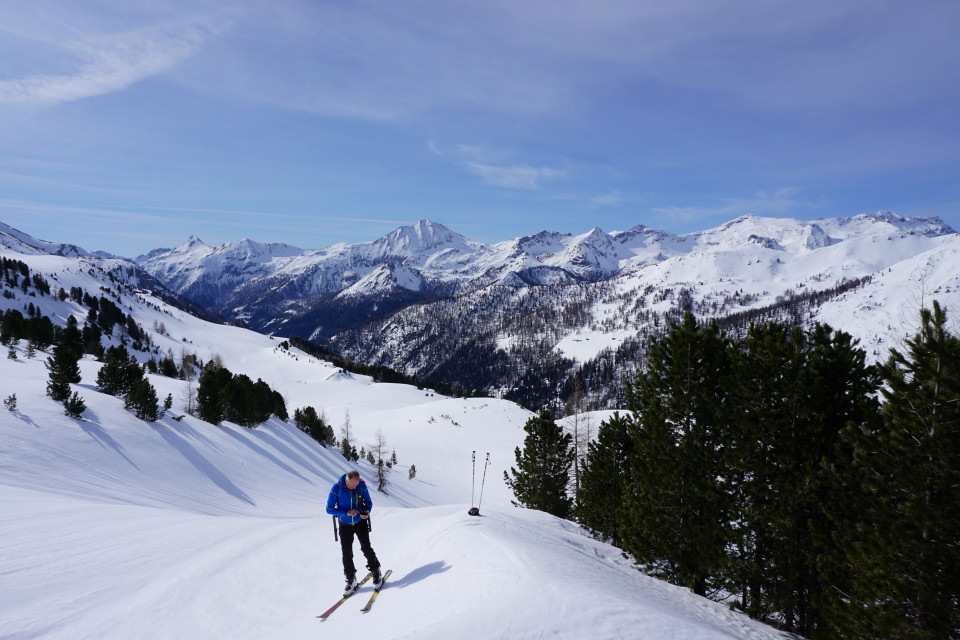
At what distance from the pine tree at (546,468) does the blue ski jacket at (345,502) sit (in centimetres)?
2128

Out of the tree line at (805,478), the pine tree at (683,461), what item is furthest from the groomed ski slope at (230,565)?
the tree line at (805,478)

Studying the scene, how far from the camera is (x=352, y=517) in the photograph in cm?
942

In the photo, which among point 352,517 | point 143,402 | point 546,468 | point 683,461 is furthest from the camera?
point 546,468

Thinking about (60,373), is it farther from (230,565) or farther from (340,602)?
(340,602)

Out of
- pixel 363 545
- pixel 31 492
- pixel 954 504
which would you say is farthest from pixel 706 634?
pixel 31 492

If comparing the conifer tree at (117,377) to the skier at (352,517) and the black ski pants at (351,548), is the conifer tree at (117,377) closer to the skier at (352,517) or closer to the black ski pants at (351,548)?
the skier at (352,517)

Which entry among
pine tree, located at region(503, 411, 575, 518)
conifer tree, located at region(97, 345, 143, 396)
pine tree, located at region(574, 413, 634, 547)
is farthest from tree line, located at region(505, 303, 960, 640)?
conifer tree, located at region(97, 345, 143, 396)

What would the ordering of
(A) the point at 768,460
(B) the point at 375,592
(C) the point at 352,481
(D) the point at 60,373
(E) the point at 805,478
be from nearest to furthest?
1. (B) the point at 375,592
2. (C) the point at 352,481
3. (E) the point at 805,478
4. (A) the point at 768,460
5. (D) the point at 60,373

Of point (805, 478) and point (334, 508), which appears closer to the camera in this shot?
point (334, 508)

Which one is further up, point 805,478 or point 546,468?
point 805,478

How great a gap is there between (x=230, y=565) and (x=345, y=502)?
11.2 feet

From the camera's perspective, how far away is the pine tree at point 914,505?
8.24m

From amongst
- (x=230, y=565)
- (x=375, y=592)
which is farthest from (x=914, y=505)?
(x=230, y=565)

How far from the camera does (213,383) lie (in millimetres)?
33656
